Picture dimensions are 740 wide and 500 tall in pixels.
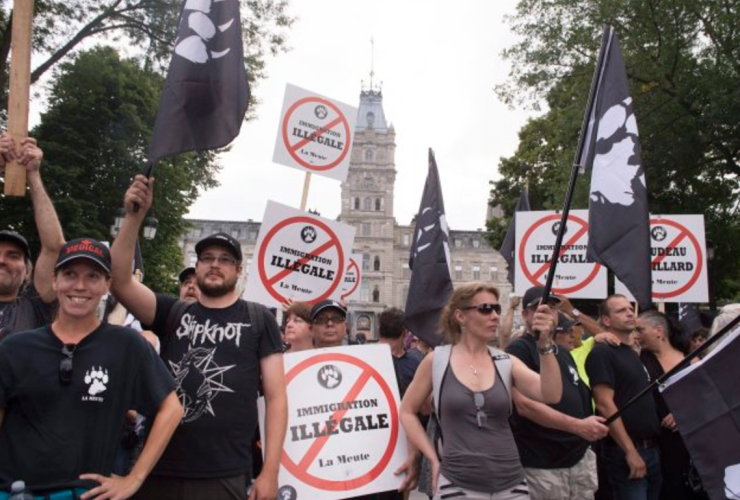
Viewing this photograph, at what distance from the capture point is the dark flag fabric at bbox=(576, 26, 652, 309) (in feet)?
14.1

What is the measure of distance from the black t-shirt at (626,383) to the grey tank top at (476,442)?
148cm

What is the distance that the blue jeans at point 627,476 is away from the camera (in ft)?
17.5

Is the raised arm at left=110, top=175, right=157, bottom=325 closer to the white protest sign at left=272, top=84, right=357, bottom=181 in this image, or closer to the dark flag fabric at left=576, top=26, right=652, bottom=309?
the dark flag fabric at left=576, top=26, right=652, bottom=309

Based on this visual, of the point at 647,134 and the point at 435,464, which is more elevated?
the point at 647,134

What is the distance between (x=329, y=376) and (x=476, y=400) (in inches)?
38.2

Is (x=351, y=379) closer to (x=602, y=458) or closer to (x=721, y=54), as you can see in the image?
(x=602, y=458)

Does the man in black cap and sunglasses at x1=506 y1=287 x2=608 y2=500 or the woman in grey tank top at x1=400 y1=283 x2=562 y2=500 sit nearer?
the woman in grey tank top at x1=400 y1=283 x2=562 y2=500

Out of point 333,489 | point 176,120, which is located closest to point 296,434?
point 333,489

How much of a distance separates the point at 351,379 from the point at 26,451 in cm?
208

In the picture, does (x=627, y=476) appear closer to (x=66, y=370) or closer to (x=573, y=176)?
(x=573, y=176)

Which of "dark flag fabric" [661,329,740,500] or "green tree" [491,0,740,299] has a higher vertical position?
"green tree" [491,0,740,299]

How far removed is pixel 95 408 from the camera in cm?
303

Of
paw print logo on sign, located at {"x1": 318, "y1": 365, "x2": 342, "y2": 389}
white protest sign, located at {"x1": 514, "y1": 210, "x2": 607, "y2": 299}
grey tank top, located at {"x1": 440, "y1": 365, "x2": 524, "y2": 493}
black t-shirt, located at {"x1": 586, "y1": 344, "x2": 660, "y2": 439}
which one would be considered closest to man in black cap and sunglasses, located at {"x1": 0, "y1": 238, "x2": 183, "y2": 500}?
paw print logo on sign, located at {"x1": 318, "y1": 365, "x2": 342, "y2": 389}

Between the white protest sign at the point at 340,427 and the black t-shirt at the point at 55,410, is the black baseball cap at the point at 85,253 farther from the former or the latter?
the white protest sign at the point at 340,427
